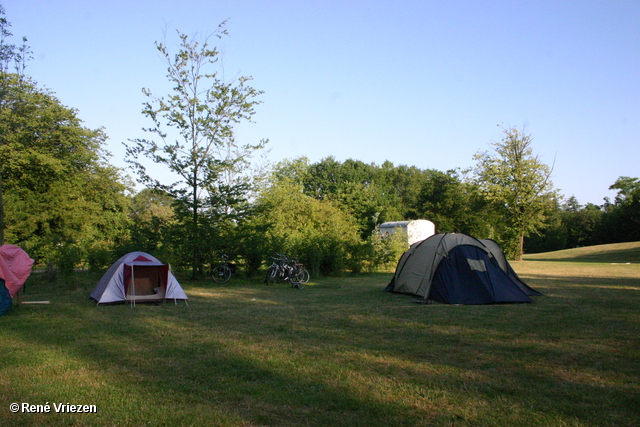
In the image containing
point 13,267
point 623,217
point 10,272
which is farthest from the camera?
point 623,217

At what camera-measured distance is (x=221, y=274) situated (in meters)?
15.0

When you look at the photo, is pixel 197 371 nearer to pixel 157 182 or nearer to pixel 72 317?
pixel 72 317

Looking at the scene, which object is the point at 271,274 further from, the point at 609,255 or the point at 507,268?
the point at 609,255

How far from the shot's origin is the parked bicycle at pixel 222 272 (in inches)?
591

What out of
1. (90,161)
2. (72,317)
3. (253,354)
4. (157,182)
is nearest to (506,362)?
(253,354)

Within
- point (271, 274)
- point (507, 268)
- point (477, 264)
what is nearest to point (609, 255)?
point (507, 268)

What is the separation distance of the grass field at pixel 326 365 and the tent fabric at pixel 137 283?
44 centimetres

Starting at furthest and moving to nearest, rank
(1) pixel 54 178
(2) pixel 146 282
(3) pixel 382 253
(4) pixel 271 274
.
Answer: (1) pixel 54 178 → (3) pixel 382 253 → (4) pixel 271 274 → (2) pixel 146 282

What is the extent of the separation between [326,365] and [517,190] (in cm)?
3097

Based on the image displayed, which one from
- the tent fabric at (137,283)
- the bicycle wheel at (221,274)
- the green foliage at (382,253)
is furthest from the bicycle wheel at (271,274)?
the green foliage at (382,253)

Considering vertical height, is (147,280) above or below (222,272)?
above

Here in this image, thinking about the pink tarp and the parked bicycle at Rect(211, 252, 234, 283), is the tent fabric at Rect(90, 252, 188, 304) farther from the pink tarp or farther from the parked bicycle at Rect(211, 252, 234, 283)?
the parked bicycle at Rect(211, 252, 234, 283)

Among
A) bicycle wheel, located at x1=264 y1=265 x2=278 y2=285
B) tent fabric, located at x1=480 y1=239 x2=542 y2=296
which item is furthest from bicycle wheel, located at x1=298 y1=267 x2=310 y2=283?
tent fabric, located at x1=480 y1=239 x2=542 y2=296

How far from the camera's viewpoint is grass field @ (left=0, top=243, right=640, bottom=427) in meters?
3.81
